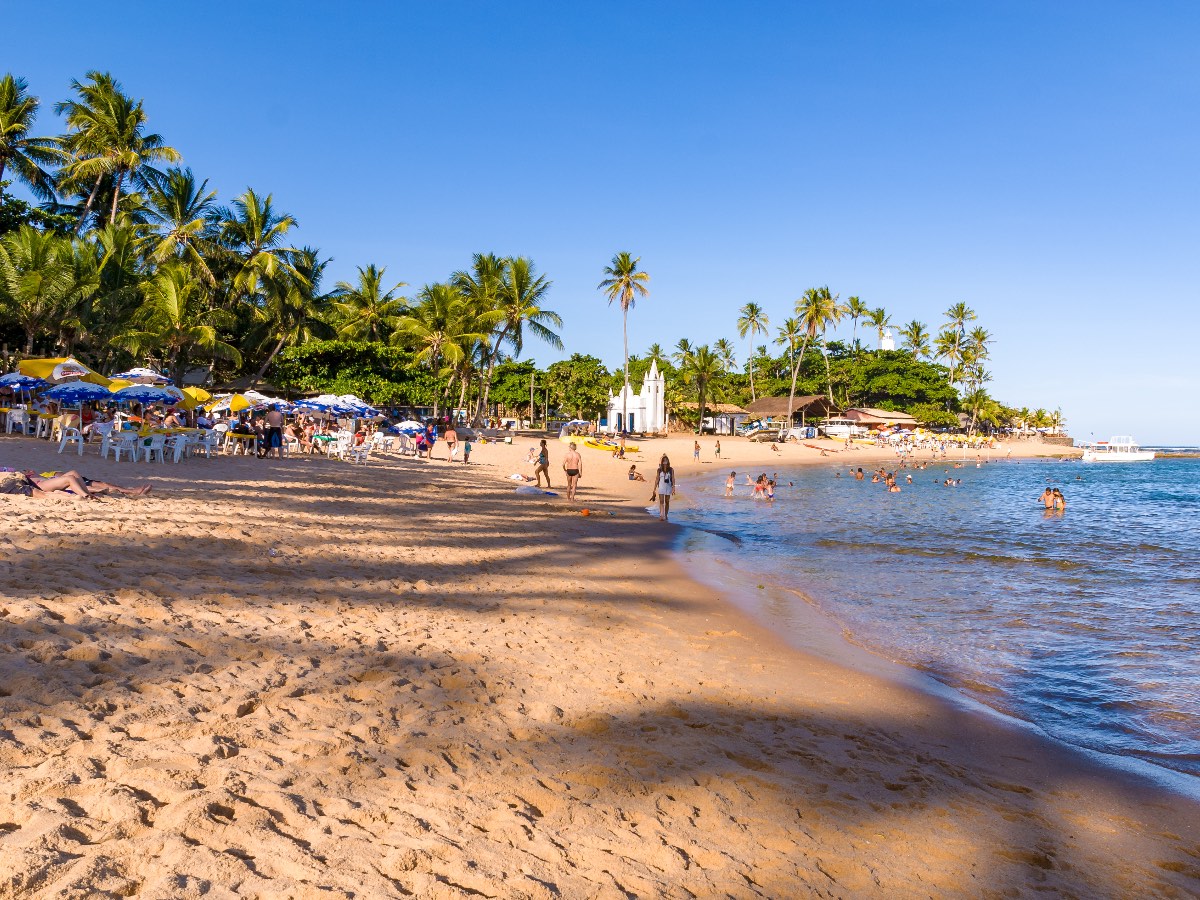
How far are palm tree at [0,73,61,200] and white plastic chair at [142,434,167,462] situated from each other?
78.8 feet

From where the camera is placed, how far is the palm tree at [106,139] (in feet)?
110

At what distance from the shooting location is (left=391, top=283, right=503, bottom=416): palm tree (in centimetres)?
4381

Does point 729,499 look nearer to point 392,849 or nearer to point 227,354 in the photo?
point 392,849

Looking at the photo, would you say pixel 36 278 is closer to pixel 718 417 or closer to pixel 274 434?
pixel 274 434

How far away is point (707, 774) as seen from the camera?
3922mm

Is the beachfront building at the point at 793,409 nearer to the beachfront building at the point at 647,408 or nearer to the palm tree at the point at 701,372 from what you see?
the palm tree at the point at 701,372

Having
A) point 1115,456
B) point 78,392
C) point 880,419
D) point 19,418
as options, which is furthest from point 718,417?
point 78,392

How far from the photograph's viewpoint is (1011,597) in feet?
35.0

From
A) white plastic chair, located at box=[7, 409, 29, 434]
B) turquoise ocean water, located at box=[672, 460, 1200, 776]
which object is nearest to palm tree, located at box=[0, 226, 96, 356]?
white plastic chair, located at box=[7, 409, 29, 434]

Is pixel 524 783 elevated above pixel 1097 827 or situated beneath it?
elevated above

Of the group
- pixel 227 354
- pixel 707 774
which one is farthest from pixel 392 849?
pixel 227 354

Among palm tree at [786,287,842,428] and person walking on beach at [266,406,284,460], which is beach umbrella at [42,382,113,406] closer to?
person walking on beach at [266,406,284,460]

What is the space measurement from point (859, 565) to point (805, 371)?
7220 centimetres

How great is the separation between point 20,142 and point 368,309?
63.5 ft
